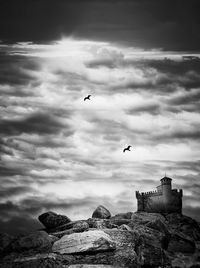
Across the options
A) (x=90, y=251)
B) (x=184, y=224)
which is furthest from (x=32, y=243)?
(x=184, y=224)

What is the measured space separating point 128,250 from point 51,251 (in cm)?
562

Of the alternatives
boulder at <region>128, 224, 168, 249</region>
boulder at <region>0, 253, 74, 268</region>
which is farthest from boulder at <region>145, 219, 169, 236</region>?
boulder at <region>0, 253, 74, 268</region>

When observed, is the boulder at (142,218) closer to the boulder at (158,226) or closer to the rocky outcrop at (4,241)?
the boulder at (158,226)

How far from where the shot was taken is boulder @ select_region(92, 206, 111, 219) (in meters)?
44.7

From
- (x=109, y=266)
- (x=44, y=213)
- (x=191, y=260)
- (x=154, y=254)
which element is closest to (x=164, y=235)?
(x=191, y=260)

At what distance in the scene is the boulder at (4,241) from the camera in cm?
2752

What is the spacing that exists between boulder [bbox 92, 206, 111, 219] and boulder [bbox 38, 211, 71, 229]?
18.2 ft

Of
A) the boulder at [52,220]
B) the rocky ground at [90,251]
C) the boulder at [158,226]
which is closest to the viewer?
the rocky ground at [90,251]

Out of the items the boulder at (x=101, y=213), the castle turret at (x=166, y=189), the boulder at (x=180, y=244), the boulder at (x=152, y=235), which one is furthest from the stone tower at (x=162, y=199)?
the boulder at (x=152, y=235)

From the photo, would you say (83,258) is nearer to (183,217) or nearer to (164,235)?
(164,235)

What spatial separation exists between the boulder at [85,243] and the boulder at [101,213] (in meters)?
17.0

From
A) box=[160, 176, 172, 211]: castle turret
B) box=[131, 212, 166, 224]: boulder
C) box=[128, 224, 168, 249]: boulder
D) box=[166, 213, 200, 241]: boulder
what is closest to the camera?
box=[128, 224, 168, 249]: boulder

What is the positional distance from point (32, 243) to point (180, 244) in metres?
16.0

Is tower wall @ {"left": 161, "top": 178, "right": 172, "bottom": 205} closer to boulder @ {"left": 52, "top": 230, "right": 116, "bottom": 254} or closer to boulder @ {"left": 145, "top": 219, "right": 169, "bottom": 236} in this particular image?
boulder @ {"left": 145, "top": 219, "right": 169, "bottom": 236}
